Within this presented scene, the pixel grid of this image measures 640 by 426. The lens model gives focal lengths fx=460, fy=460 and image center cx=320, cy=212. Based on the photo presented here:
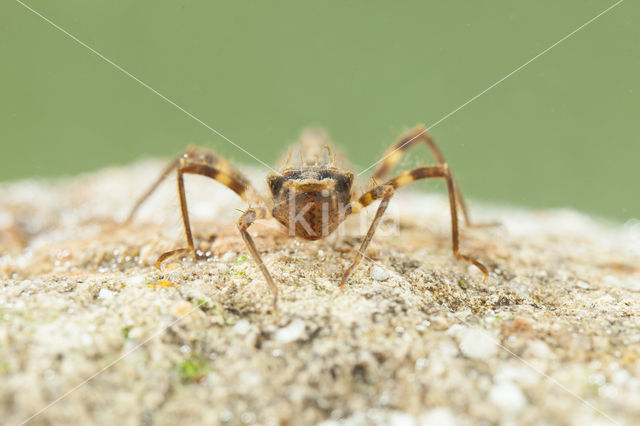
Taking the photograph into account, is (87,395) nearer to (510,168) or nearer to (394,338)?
(394,338)

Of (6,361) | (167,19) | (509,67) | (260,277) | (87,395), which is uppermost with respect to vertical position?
(167,19)

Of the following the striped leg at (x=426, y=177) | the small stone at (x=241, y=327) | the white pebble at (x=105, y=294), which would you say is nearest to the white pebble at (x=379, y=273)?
the striped leg at (x=426, y=177)

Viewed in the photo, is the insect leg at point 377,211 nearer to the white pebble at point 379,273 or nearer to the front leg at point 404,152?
the white pebble at point 379,273

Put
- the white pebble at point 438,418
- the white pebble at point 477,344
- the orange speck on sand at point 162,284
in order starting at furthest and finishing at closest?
the orange speck on sand at point 162,284
the white pebble at point 477,344
the white pebble at point 438,418

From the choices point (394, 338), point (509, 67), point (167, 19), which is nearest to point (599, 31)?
point (509, 67)

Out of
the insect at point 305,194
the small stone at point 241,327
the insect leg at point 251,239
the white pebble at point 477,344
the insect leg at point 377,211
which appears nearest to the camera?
the white pebble at point 477,344

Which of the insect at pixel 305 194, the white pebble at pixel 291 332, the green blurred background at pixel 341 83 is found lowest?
the white pebble at pixel 291 332

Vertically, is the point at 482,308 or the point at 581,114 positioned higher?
the point at 581,114
